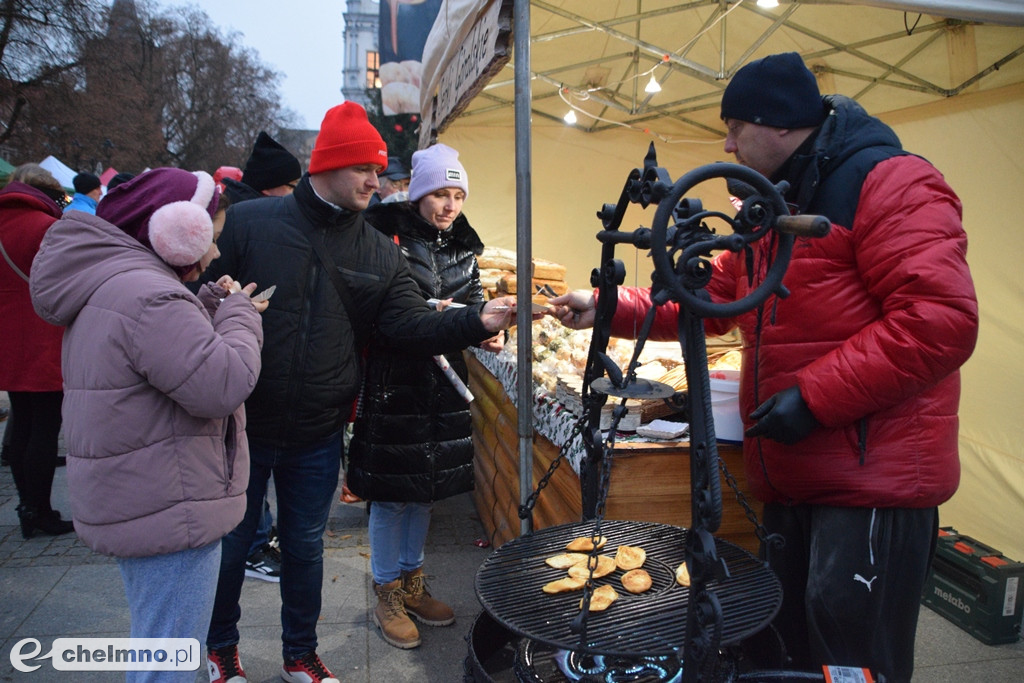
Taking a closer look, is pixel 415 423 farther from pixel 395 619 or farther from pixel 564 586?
pixel 564 586

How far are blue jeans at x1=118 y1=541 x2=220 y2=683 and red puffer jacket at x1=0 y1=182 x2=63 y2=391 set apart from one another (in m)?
2.96

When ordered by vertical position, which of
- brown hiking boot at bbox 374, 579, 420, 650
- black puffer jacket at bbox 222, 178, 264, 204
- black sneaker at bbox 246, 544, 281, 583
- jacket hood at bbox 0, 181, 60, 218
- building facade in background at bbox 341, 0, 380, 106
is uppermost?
building facade in background at bbox 341, 0, 380, 106

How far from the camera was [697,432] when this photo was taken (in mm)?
1402

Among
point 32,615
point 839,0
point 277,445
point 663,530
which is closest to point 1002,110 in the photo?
point 839,0

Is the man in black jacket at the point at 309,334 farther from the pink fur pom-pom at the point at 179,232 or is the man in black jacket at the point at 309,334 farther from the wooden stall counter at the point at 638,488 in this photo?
the wooden stall counter at the point at 638,488

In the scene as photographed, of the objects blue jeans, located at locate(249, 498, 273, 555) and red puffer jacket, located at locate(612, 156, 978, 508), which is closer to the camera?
red puffer jacket, located at locate(612, 156, 978, 508)

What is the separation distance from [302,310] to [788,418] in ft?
5.75

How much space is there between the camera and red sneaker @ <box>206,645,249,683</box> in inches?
110

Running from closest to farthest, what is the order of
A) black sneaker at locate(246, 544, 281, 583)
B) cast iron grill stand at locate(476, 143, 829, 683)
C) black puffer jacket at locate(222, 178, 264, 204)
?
cast iron grill stand at locate(476, 143, 829, 683) → black sneaker at locate(246, 544, 281, 583) → black puffer jacket at locate(222, 178, 264, 204)

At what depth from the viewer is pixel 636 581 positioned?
204 centimetres

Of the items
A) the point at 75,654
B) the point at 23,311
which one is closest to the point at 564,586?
the point at 75,654

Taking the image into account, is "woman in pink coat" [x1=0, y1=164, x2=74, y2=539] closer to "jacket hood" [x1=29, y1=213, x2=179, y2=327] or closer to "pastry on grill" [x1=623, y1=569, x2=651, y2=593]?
"jacket hood" [x1=29, y1=213, x2=179, y2=327]

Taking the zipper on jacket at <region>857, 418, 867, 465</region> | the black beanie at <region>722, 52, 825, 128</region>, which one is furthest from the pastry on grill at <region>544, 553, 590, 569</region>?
the black beanie at <region>722, 52, 825, 128</region>

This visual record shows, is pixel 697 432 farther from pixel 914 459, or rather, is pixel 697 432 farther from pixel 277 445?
pixel 277 445
